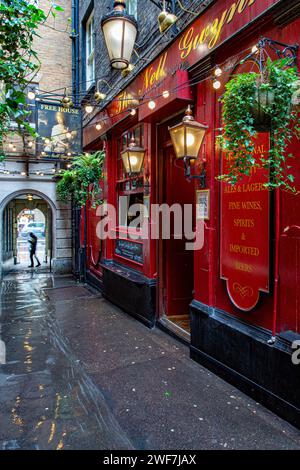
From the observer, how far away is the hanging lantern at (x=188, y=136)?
3904 millimetres

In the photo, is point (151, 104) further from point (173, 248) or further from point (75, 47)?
point (75, 47)

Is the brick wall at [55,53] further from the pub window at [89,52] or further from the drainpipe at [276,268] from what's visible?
the drainpipe at [276,268]

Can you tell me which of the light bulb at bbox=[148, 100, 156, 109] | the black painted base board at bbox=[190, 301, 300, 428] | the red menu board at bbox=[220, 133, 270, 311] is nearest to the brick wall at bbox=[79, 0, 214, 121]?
the light bulb at bbox=[148, 100, 156, 109]

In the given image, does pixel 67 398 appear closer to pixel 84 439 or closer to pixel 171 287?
pixel 84 439

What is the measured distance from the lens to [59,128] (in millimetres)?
9898

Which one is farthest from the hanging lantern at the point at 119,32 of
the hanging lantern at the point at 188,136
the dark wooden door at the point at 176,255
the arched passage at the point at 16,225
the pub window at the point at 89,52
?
the arched passage at the point at 16,225

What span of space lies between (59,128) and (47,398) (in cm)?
837

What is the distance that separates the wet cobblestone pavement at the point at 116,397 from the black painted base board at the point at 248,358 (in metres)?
0.12

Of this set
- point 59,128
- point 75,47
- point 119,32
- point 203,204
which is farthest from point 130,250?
point 75,47

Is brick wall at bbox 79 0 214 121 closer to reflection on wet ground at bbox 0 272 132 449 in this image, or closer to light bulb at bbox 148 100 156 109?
light bulb at bbox 148 100 156 109

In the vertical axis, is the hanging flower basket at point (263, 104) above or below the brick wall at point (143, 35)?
below

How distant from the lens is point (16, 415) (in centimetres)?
322

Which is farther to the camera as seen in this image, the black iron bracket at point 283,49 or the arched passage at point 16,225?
the arched passage at point 16,225
